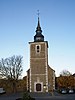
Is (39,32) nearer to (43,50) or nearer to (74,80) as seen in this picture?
(43,50)

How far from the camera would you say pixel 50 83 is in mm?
63375

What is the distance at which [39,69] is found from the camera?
61594mm

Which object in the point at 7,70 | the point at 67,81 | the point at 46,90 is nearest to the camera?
the point at 46,90

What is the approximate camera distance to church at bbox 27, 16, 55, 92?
61125 millimetres

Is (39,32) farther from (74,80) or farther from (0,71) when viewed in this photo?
(74,80)

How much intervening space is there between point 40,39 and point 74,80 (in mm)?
30417

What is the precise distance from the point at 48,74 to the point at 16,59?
37.1 feet

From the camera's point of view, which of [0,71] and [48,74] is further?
[0,71]

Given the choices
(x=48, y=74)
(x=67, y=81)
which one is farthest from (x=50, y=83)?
(x=67, y=81)

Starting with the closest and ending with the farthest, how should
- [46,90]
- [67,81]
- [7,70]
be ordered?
[46,90]
[7,70]
[67,81]

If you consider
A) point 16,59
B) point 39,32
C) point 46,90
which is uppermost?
point 39,32

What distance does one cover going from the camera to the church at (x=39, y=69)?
61125 mm

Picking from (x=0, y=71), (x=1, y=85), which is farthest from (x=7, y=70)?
(x=1, y=85)

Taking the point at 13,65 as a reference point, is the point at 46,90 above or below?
below
